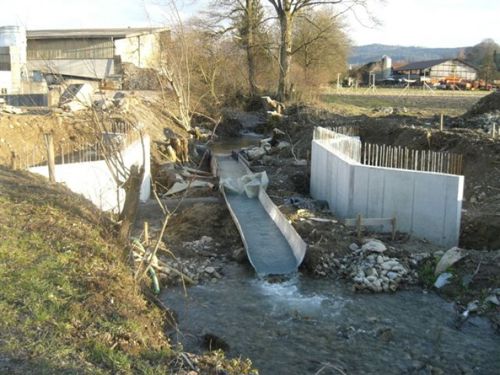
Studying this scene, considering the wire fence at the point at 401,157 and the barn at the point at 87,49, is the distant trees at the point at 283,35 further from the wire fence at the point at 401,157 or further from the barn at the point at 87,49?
the wire fence at the point at 401,157

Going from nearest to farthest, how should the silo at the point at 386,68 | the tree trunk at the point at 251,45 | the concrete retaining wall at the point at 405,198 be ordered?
the concrete retaining wall at the point at 405,198, the tree trunk at the point at 251,45, the silo at the point at 386,68

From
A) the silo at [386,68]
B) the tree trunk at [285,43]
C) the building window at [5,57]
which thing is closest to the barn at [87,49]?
the building window at [5,57]

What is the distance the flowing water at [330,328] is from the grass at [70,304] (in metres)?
1.38

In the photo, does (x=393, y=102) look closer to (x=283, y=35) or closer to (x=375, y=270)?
(x=283, y=35)

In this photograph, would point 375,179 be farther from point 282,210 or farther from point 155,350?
point 155,350

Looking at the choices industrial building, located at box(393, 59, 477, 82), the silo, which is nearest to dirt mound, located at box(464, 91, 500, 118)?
industrial building, located at box(393, 59, 477, 82)

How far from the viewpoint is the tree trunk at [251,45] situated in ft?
137

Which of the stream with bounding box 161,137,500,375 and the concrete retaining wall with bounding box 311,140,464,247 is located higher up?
the concrete retaining wall with bounding box 311,140,464,247

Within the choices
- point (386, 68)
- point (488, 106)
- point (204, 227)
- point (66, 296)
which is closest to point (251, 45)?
point (488, 106)

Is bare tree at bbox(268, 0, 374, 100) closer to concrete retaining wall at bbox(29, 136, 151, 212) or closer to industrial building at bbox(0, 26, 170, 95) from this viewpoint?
industrial building at bbox(0, 26, 170, 95)

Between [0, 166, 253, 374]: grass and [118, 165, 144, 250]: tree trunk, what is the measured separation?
31 centimetres

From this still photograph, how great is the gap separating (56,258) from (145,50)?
142ft

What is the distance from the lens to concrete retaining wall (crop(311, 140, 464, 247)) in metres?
12.8

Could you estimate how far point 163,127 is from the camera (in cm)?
2995
